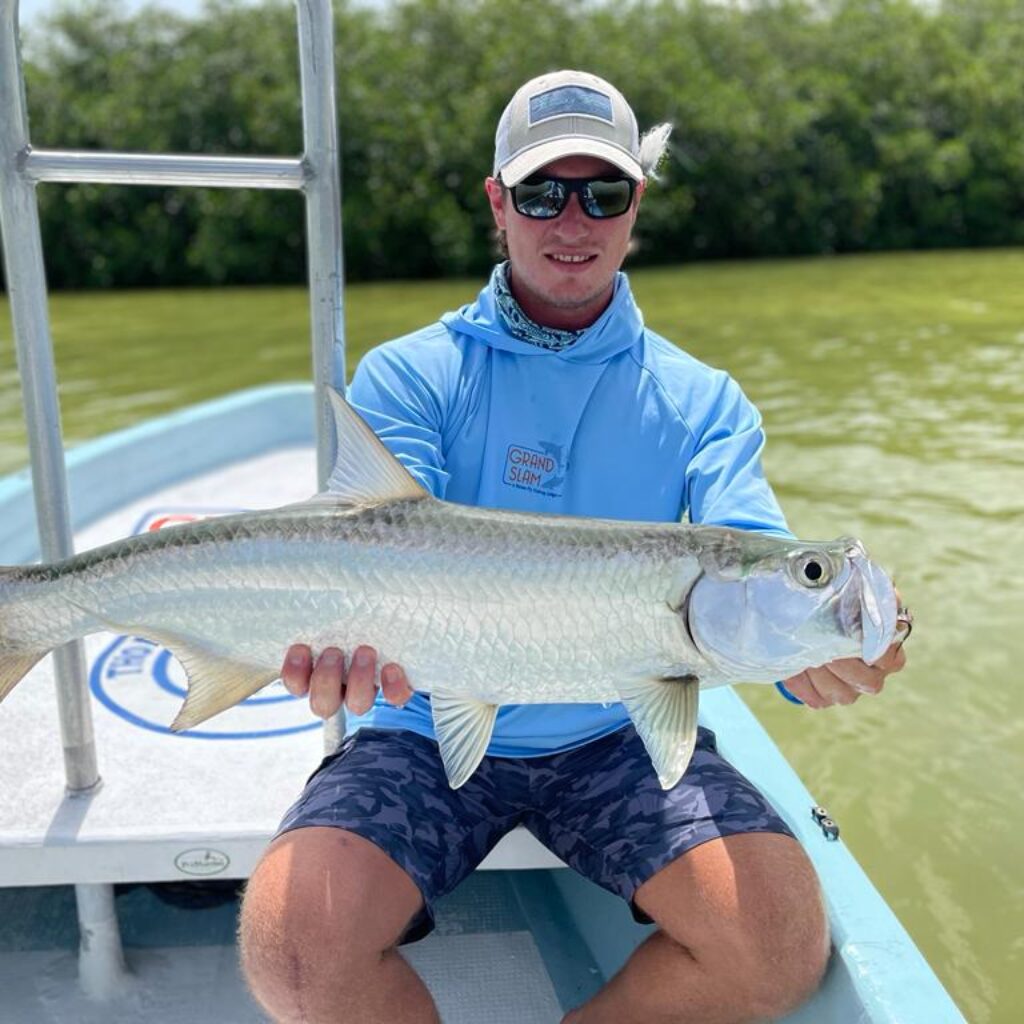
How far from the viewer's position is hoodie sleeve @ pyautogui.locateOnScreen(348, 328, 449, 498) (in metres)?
2.49

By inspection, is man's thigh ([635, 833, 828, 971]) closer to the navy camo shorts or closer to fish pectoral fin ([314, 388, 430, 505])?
the navy camo shorts

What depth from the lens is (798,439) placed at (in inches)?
390

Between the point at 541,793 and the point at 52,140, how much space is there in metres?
34.2

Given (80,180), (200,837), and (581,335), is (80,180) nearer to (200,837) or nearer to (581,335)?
(581,335)

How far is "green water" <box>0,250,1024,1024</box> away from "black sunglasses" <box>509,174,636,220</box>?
2.33m

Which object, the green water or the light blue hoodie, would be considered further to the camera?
the green water

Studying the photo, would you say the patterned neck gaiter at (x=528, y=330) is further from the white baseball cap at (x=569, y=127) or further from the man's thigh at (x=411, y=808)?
the man's thigh at (x=411, y=808)

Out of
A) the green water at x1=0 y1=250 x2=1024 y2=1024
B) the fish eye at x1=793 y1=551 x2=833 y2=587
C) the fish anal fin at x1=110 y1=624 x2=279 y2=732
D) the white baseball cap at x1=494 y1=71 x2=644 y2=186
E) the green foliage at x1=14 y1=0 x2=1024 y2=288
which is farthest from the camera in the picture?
the green foliage at x1=14 y1=0 x2=1024 y2=288

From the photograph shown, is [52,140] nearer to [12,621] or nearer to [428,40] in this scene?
[428,40]

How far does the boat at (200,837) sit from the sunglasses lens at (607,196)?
0.59 metres

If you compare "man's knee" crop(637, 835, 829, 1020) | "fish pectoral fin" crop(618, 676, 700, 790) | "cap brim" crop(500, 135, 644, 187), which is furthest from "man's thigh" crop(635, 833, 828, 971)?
"cap brim" crop(500, 135, 644, 187)

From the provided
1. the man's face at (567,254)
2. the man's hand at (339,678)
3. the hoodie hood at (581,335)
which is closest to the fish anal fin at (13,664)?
the man's hand at (339,678)

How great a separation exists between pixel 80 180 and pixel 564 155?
104cm

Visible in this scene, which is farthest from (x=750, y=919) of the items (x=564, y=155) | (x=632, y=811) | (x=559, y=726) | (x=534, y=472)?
(x=564, y=155)
